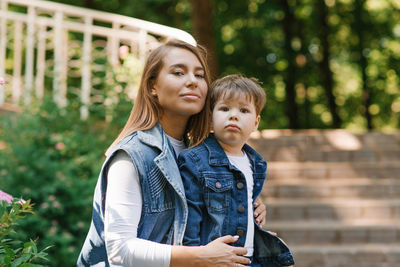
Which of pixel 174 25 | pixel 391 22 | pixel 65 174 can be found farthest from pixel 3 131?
pixel 391 22

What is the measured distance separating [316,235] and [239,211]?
3.85 metres

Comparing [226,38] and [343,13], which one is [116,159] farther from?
[343,13]

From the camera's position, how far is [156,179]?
5.55 feet

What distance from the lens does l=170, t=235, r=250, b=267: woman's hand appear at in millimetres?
1574

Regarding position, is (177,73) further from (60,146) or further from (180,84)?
(60,146)

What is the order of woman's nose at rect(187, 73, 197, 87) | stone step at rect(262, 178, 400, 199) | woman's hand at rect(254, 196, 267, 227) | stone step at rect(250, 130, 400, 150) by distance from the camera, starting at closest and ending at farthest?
1. woman's nose at rect(187, 73, 197, 87)
2. woman's hand at rect(254, 196, 267, 227)
3. stone step at rect(262, 178, 400, 199)
4. stone step at rect(250, 130, 400, 150)

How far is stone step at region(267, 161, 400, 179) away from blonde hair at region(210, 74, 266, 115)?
4683 millimetres

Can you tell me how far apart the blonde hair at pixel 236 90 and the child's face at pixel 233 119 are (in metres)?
0.02

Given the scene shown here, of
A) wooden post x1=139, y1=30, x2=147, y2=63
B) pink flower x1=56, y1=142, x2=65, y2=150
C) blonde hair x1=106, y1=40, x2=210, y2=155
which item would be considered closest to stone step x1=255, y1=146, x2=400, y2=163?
wooden post x1=139, y1=30, x2=147, y2=63

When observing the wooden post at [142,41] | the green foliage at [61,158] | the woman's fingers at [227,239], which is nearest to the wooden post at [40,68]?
the green foliage at [61,158]

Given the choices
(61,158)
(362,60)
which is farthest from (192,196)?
(362,60)

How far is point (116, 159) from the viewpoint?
1675mm

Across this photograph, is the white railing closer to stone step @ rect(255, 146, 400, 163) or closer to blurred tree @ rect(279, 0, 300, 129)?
stone step @ rect(255, 146, 400, 163)

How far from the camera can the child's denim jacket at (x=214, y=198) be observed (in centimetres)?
173
